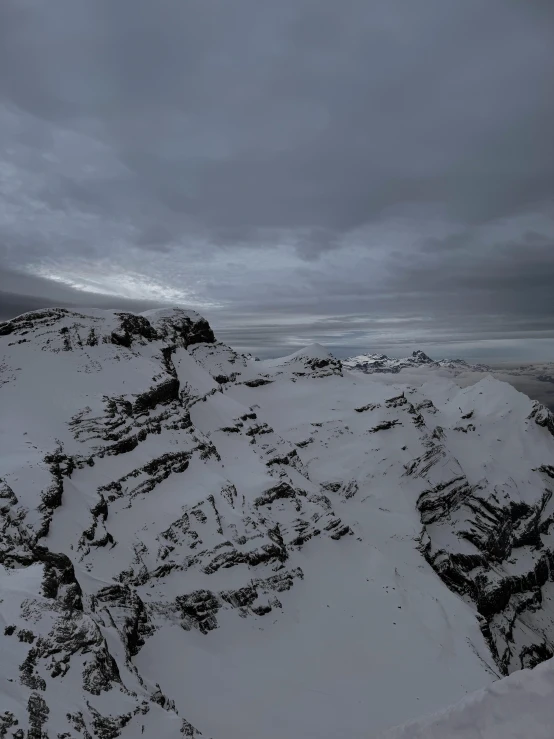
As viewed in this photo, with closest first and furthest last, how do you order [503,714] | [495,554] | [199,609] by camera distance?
1. [503,714]
2. [199,609]
3. [495,554]

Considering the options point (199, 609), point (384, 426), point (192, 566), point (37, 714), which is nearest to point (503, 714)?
point (37, 714)

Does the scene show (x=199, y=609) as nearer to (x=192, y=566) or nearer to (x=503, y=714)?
(x=192, y=566)

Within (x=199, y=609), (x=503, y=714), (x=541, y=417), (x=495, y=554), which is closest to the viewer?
(x=503, y=714)

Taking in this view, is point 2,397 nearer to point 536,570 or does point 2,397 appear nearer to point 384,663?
point 384,663

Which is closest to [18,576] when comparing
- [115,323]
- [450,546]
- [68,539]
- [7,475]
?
[68,539]

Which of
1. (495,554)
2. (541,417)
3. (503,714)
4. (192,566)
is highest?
(503,714)

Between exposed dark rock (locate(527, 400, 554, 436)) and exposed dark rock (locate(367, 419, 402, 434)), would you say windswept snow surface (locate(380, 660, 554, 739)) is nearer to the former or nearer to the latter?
exposed dark rock (locate(367, 419, 402, 434))

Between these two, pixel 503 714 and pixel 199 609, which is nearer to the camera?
pixel 503 714

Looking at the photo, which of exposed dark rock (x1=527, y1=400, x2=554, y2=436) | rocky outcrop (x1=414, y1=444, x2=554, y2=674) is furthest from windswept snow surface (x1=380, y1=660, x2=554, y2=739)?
exposed dark rock (x1=527, y1=400, x2=554, y2=436)
